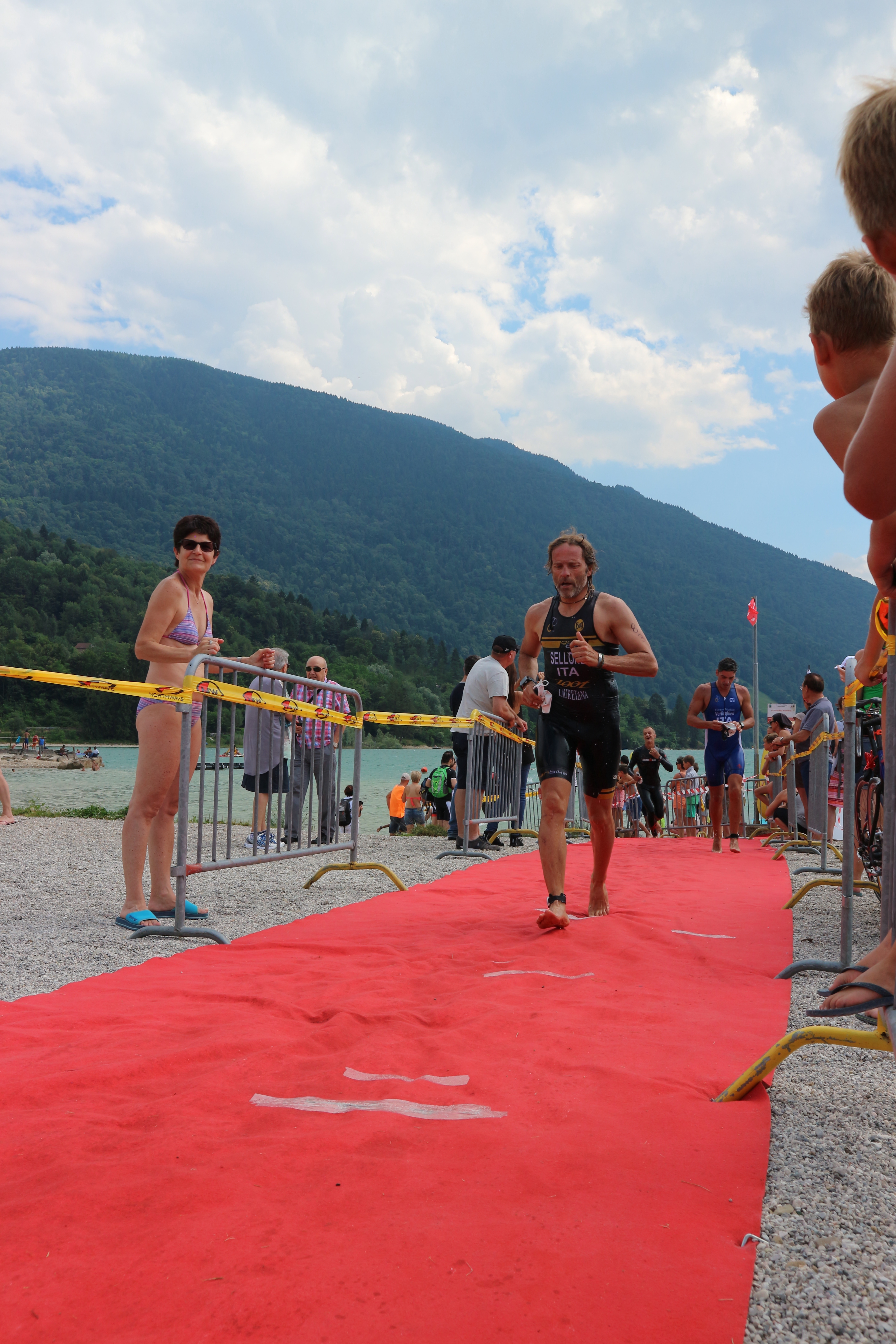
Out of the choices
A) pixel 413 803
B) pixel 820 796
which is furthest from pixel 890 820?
pixel 413 803

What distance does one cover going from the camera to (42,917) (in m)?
5.15

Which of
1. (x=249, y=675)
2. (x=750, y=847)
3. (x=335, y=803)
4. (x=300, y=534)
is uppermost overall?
(x=300, y=534)

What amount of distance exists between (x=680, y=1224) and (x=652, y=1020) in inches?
56.9

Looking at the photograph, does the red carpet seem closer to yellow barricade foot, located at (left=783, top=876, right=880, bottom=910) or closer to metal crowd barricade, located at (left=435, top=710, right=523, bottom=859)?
yellow barricade foot, located at (left=783, top=876, right=880, bottom=910)

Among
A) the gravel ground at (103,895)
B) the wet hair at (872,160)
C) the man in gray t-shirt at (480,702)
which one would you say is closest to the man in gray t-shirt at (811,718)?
the man in gray t-shirt at (480,702)

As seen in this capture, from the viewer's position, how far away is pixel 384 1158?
191cm

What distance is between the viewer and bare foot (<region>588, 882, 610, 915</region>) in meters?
5.20

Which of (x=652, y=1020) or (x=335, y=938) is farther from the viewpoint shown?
(x=335, y=938)

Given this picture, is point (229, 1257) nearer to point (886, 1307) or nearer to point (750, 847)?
point (886, 1307)

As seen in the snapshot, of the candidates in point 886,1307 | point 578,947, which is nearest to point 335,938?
point 578,947

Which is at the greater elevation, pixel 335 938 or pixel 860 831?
pixel 860 831

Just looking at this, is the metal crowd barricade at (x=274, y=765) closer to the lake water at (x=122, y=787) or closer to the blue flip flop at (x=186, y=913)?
the blue flip flop at (x=186, y=913)

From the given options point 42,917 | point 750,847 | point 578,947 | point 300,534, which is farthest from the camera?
point 300,534

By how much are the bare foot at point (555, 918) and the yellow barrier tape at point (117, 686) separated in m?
2.25
